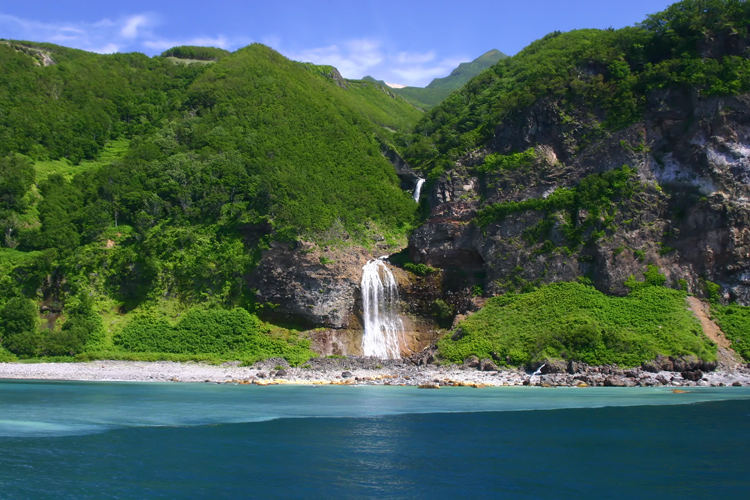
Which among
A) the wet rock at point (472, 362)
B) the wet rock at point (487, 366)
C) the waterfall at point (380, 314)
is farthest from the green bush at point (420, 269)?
the wet rock at point (487, 366)

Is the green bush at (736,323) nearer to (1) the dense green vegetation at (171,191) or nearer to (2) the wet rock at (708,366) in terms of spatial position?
(2) the wet rock at (708,366)

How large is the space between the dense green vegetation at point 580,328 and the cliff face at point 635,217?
2501mm

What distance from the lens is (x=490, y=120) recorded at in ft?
246

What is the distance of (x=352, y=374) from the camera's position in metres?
45.7

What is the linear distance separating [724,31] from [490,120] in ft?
83.2

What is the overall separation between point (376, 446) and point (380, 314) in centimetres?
3740

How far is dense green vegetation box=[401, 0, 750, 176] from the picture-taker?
6103 cm

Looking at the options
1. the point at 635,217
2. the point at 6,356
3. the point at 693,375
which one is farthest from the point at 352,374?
the point at 635,217

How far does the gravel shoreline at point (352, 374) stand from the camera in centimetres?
4088

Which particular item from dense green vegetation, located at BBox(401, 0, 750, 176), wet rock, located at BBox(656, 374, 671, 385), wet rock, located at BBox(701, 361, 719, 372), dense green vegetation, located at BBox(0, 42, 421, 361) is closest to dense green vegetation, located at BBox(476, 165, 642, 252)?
dense green vegetation, located at BBox(401, 0, 750, 176)

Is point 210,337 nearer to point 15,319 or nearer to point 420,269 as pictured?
point 15,319

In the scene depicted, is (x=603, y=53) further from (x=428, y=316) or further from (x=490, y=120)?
(x=428, y=316)

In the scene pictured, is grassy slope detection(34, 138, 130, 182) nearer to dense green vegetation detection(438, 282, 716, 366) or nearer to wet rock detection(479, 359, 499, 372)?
dense green vegetation detection(438, 282, 716, 366)

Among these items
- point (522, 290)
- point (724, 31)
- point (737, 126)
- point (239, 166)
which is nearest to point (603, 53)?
point (724, 31)
